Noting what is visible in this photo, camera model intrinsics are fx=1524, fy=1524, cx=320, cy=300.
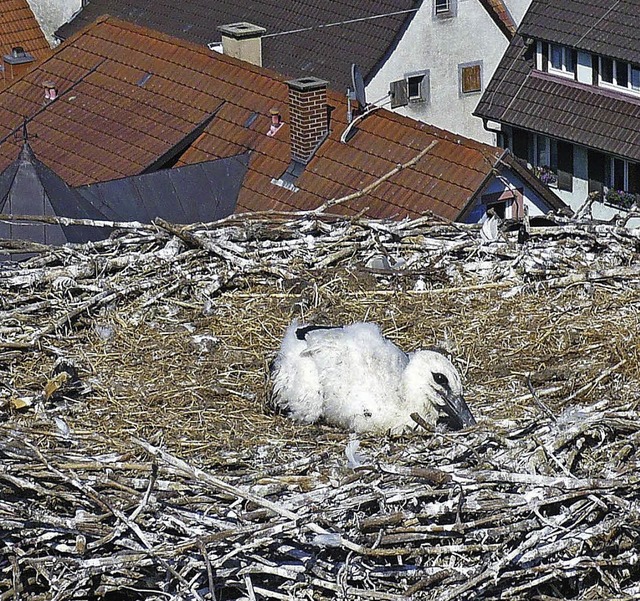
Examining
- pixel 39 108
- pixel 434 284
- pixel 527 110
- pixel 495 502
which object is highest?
pixel 495 502

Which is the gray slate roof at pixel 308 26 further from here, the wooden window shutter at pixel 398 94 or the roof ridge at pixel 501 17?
the roof ridge at pixel 501 17

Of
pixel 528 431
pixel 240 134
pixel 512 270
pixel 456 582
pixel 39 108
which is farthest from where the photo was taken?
pixel 39 108

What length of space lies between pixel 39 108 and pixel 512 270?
13.3 metres

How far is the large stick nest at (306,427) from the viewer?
5375 mm

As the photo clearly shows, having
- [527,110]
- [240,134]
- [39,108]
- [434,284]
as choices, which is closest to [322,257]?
[434,284]

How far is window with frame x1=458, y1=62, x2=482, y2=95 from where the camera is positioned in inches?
1159

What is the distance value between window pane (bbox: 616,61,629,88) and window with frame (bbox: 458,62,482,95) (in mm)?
4636

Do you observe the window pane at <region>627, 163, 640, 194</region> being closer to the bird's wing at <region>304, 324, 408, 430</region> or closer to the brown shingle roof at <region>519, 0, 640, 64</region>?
the brown shingle roof at <region>519, 0, 640, 64</region>

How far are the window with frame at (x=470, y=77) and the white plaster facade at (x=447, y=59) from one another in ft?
0.14

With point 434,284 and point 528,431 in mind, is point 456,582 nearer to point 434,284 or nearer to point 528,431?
point 528,431

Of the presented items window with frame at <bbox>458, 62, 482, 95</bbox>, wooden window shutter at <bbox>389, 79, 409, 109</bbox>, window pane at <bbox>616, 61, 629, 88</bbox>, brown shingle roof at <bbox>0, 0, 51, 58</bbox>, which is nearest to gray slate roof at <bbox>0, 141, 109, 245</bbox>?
window pane at <bbox>616, 61, 629, 88</bbox>

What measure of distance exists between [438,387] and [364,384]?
13.1 inches

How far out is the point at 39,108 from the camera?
2055 centimetres

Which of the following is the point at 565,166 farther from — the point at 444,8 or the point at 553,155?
the point at 444,8
